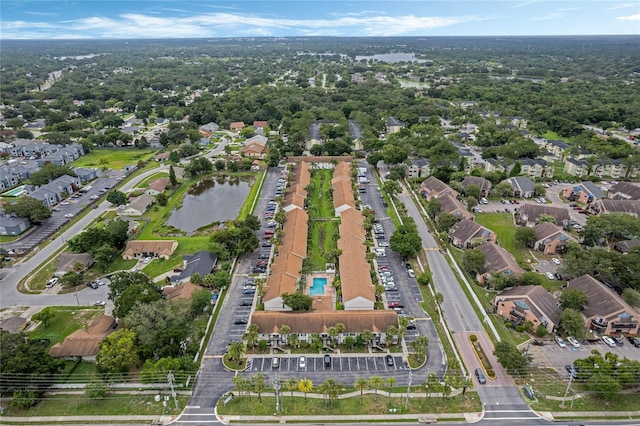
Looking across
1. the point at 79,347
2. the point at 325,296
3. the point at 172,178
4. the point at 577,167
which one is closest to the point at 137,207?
the point at 172,178

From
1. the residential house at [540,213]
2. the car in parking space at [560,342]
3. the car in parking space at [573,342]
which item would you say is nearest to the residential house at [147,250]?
the car in parking space at [560,342]

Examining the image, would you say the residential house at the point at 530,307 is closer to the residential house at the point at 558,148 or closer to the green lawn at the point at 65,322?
the green lawn at the point at 65,322

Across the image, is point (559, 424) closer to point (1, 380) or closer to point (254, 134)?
point (1, 380)

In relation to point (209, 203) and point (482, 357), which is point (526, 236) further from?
point (209, 203)

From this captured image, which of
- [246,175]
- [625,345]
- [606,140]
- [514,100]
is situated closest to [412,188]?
[246,175]

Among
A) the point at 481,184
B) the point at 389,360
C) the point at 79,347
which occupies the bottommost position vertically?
the point at 389,360
